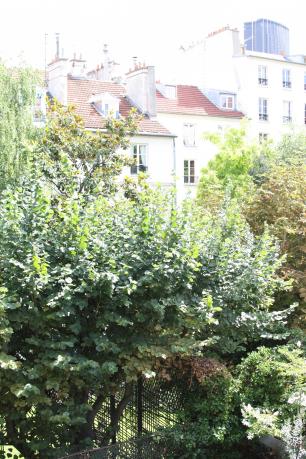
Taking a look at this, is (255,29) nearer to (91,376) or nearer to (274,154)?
(274,154)

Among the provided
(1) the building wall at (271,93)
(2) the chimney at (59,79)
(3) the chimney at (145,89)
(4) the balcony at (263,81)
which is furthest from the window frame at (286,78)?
(2) the chimney at (59,79)

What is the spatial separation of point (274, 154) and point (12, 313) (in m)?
27.9

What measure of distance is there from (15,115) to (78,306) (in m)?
16.0

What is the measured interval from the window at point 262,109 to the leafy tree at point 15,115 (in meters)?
27.6

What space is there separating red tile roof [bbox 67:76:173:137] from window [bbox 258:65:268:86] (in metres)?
13.2

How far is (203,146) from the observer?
43688mm

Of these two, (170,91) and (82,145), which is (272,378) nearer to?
(82,145)

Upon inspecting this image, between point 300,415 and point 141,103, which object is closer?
point 300,415

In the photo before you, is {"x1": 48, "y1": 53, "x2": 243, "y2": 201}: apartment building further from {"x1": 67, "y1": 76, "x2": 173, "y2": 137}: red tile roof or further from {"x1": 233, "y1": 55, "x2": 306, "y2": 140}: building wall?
{"x1": 233, "y1": 55, "x2": 306, "y2": 140}: building wall

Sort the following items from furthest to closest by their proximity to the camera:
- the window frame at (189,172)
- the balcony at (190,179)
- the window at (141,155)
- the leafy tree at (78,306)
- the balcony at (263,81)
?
the balcony at (263,81)
the window frame at (189,172)
the balcony at (190,179)
the window at (141,155)
the leafy tree at (78,306)

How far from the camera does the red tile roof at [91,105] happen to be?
36.9 metres

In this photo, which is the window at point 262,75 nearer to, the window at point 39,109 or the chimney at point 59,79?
the chimney at point 59,79

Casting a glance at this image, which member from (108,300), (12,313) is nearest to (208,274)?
(108,300)

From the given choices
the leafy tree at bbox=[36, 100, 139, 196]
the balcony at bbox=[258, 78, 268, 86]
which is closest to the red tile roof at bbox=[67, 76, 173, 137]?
the balcony at bbox=[258, 78, 268, 86]
